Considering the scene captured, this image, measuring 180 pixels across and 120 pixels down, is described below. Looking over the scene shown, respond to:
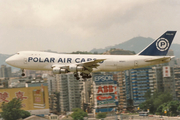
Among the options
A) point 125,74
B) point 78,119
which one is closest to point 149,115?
point 78,119

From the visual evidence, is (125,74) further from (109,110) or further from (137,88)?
(109,110)

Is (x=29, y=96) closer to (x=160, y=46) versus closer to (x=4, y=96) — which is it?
(x=4, y=96)

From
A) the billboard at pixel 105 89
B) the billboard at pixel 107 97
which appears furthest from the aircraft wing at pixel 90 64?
the billboard at pixel 105 89

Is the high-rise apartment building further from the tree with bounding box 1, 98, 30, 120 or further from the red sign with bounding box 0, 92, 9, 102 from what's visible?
the tree with bounding box 1, 98, 30, 120

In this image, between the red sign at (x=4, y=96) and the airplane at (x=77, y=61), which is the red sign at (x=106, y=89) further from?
the airplane at (x=77, y=61)

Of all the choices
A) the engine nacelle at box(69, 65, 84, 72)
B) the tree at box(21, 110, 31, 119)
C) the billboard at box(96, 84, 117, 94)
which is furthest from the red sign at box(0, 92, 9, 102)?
the engine nacelle at box(69, 65, 84, 72)

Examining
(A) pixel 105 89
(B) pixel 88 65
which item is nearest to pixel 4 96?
(A) pixel 105 89
